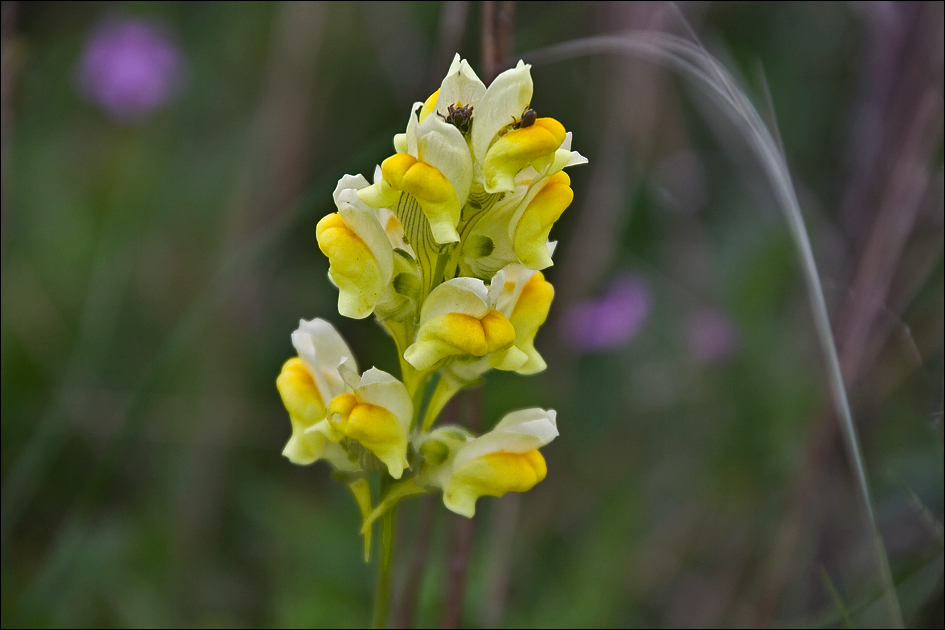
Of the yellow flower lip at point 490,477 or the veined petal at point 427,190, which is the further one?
the yellow flower lip at point 490,477

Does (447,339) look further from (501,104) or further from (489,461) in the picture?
(501,104)

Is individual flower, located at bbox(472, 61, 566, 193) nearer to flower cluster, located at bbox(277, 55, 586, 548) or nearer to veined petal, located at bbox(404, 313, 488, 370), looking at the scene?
flower cluster, located at bbox(277, 55, 586, 548)

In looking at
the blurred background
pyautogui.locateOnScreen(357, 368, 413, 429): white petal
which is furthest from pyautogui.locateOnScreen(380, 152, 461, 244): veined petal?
the blurred background

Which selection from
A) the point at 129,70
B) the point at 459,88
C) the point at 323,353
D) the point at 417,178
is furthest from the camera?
the point at 129,70

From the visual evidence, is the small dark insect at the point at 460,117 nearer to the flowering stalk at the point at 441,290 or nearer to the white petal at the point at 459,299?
the flowering stalk at the point at 441,290

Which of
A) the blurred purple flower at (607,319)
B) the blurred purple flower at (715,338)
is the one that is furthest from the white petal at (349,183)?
the blurred purple flower at (715,338)

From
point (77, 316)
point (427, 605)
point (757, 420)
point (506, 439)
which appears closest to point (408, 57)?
point (77, 316)

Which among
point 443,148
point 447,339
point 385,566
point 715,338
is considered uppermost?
point 443,148

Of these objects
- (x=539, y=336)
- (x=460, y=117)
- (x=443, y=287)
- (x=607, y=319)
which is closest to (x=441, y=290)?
(x=443, y=287)
